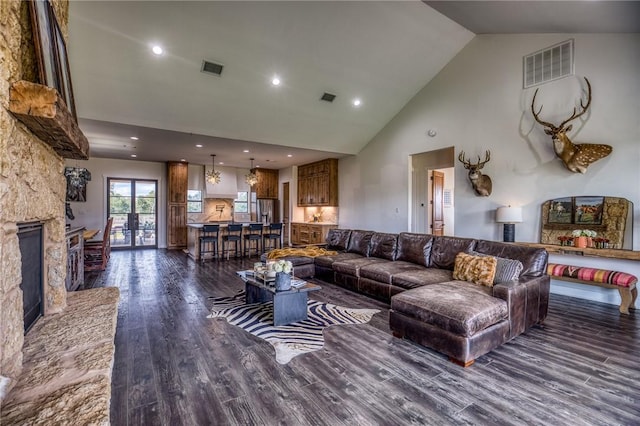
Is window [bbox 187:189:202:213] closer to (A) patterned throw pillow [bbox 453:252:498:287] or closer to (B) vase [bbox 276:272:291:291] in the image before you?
(B) vase [bbox 276:272:291:291]

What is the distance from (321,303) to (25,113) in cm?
363

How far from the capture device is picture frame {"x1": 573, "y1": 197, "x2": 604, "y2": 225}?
4.55m

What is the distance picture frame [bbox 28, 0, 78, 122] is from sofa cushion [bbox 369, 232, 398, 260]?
4.52m

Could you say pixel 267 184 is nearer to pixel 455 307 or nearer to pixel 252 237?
pixel 252 237

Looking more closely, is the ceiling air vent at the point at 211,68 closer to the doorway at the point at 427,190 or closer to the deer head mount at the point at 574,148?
the doorway at the point at 427,190

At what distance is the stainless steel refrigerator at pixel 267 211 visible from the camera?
39.5 ft

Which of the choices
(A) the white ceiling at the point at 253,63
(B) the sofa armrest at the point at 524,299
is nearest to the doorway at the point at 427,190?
(A) the white ceiling at the point at 253,63

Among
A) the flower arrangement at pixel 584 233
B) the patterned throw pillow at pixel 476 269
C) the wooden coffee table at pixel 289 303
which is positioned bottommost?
the wooden coffee table at pixel 289 303

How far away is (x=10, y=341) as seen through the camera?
4.73 ft

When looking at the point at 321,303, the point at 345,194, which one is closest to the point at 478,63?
the point at 345,194

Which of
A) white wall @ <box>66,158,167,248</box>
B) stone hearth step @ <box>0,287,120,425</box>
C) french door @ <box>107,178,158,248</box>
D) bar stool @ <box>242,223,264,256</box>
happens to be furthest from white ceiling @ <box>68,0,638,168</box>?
stone hearth step @ <box>0,287,120,425</box>

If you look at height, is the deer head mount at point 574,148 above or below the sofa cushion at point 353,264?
above

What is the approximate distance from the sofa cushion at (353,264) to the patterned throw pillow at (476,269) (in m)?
1.39

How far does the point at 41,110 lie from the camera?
1.51 metres
